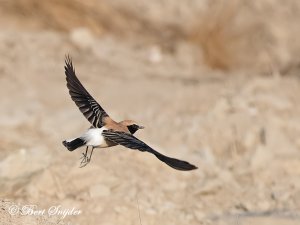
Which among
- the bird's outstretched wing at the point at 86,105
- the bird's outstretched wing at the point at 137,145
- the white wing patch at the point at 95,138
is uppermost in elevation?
the bird's outstretched wing at the point at 86,105

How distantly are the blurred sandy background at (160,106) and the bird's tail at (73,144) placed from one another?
50 centimetres

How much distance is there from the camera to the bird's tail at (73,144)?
20.0 feet

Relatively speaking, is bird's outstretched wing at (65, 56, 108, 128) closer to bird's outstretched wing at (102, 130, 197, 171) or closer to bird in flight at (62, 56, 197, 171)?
bird in flight at (62, 56, 197, 171)

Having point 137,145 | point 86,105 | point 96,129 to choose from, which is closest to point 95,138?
point 96,129

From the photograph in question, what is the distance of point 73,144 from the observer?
611 centimetres

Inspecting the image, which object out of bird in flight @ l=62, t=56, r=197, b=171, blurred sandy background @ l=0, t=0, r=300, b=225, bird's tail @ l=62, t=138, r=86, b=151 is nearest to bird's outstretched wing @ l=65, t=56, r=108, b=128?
bird in flight @ l=62, t=56, r=197, b=171

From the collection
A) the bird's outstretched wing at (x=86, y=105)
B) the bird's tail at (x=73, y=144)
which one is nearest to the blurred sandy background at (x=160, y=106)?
the bird's tail at (x=73, y=144)

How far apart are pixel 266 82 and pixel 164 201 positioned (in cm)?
350

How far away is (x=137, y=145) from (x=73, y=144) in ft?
2.17

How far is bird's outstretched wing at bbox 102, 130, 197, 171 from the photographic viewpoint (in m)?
5.16

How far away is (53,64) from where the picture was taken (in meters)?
11.1

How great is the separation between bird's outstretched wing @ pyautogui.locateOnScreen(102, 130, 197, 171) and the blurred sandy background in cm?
66

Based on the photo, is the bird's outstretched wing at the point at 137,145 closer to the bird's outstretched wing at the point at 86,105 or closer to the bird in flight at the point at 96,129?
the bird in flight at the point at 96,129

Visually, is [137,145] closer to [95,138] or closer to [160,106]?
[95,138]
